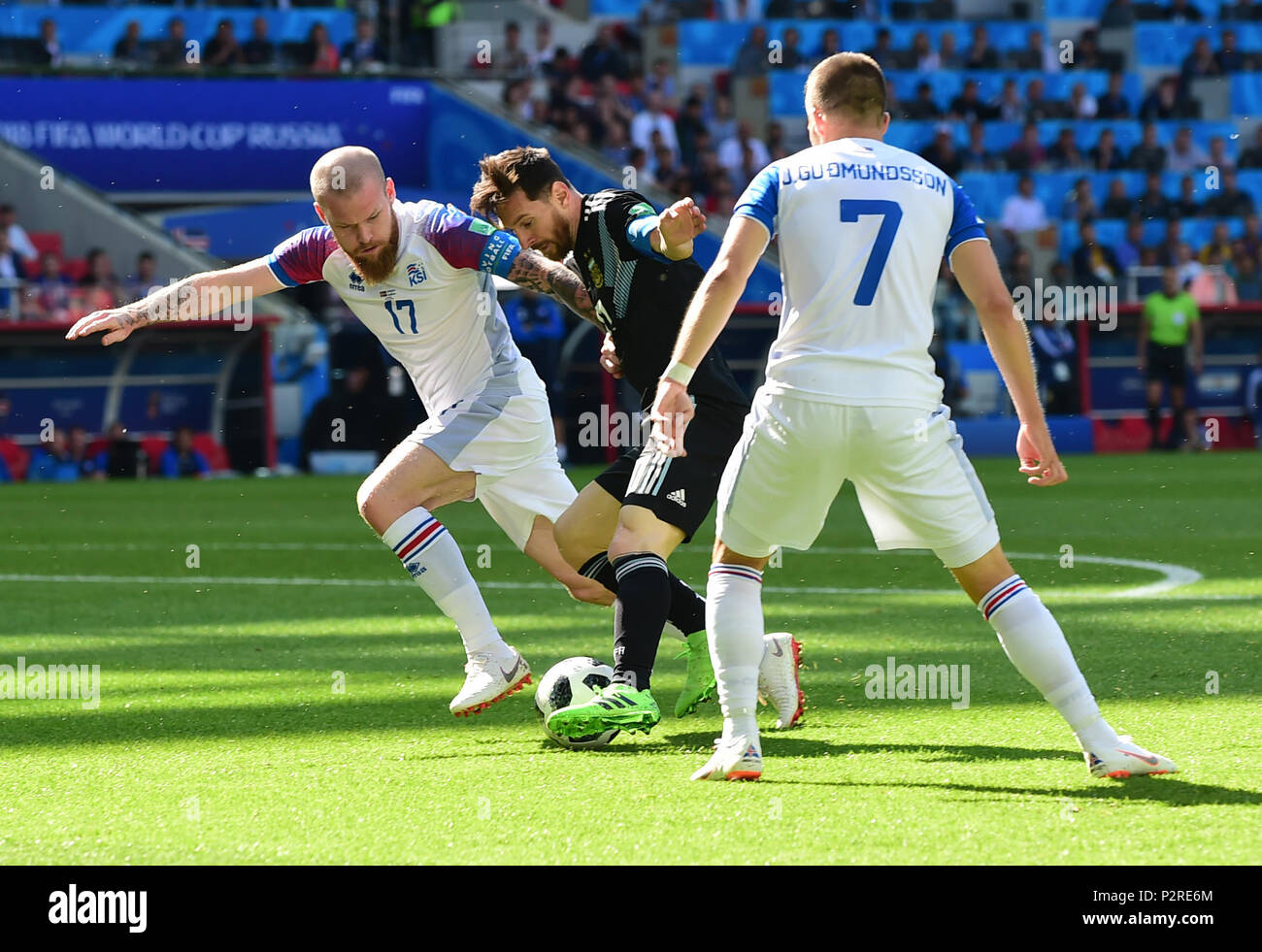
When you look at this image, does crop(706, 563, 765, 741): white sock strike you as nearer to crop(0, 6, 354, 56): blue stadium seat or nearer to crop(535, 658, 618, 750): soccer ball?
crop(535, 658, 618, 750): soccer ball

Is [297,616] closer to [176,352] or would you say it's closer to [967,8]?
[176,352]

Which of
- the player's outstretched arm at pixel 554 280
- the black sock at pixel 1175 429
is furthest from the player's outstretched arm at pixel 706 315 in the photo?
the black sock at pixel 1175 429

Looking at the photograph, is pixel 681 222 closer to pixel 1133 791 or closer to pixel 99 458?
pixel 1133 791

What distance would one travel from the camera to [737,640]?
4676 mm

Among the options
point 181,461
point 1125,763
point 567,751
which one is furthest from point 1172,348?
point 1125,763

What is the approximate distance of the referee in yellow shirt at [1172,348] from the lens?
21.8 meters

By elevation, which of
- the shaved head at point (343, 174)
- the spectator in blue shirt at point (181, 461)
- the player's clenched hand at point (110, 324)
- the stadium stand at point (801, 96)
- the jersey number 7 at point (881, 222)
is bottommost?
the spectator in blue shirt at point (181, 461)

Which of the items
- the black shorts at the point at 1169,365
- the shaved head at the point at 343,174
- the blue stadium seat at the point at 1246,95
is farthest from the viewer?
the blue stadium seat at the point at 1246,95

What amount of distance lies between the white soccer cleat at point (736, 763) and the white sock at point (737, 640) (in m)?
0.03

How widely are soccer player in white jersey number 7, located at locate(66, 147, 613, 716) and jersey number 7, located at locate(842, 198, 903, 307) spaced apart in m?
1.27

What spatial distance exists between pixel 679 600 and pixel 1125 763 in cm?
179

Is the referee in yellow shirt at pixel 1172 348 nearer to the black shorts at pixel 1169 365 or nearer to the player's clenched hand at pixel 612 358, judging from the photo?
the black shorts at pixel 1169 365

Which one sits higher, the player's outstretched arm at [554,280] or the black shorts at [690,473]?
the player's outstretched arm at [554,280]
